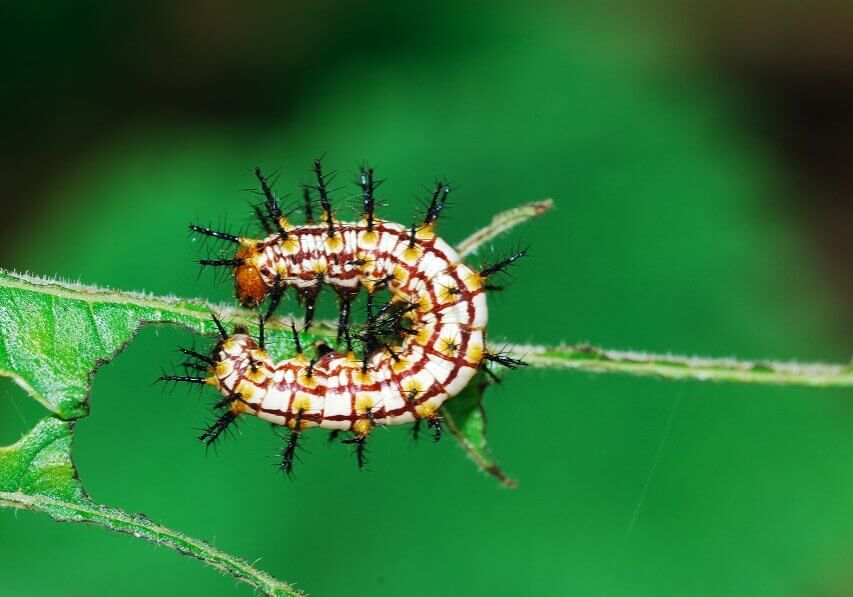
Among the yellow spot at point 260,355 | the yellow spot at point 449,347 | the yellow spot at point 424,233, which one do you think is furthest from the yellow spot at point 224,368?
the yellow spot at point 424,233

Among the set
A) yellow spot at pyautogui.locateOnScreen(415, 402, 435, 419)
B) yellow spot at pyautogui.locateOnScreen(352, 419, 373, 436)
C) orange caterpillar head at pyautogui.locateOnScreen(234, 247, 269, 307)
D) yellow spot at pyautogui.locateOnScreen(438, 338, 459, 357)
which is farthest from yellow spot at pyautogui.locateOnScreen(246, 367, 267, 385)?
yellow spot at pyautogui.locateOnScreen(438, 338, 459, 357)

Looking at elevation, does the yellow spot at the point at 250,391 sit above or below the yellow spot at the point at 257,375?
below

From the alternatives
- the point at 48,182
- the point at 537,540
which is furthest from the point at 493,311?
the point at 48,182

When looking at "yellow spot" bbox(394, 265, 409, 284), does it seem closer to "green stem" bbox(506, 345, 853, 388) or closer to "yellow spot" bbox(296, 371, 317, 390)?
"yellow spot" bbox(296, 371, 317, 390)

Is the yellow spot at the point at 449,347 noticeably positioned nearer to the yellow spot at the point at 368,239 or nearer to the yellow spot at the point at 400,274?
the yellow spot at the point at 400,274

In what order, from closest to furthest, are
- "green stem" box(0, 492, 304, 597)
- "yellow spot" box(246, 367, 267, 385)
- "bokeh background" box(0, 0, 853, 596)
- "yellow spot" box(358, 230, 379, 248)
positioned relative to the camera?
"green stem" box(0, 492, 304, 597)
"yellow spot" box(246, 367, 267, 385)
"yellow spot" box(358, 230, 379, 248)
"bokeh background" box(0, 0, 853, 596)

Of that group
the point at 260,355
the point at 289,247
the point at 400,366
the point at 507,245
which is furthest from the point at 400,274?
the point at 507,245

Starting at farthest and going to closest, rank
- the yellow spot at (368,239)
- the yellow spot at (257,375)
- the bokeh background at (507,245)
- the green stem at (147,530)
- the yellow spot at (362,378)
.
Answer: the bokeh background at (507,245)
the yellow spot at (368,239)
the yellow spot at (362,378)
the yellow spot at (257,375)
the green stem at (147,530)
